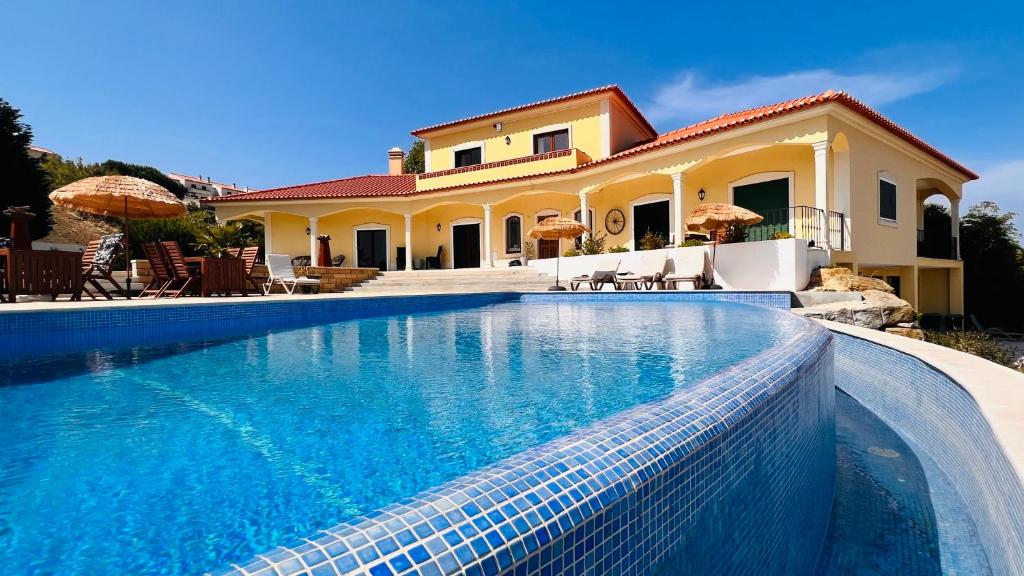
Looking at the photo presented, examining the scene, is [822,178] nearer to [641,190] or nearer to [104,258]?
[641,190]

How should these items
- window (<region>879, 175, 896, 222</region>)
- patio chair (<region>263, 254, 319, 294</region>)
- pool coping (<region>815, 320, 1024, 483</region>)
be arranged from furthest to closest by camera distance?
window (<region>879, 175, 896, 222</region>) < patio chair (<region>263, 254, 319, 294</region>) < pool coping (<region>815, 320, 1024, 483</region>)

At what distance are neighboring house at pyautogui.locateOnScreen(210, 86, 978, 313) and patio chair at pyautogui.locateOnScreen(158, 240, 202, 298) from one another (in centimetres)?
983

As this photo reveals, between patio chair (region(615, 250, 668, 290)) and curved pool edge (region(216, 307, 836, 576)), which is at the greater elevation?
patio chair (region(615, 250, 668, 290))

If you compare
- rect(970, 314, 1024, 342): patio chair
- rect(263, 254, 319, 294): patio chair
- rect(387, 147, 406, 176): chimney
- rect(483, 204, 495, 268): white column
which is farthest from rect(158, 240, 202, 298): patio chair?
rect(970, 314, 1024, 342): patio chair

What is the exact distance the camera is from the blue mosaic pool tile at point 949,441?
1.80 m

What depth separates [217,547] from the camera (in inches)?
53.0

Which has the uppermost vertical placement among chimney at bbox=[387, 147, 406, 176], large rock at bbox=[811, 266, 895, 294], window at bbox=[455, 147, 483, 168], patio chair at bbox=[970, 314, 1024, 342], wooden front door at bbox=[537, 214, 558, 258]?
chimney at bbox=[387, 147, 406, 176]

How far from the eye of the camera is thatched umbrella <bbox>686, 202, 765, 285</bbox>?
11.2m

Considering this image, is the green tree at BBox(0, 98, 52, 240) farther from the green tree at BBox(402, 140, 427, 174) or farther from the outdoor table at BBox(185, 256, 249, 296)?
the green tree at BBox(402, 140, 427, 174)

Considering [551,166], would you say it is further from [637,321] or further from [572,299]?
[637,321]

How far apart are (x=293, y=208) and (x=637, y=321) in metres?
17.6

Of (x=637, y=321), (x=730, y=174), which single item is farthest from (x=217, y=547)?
(x=730, y=174)

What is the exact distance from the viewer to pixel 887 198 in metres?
13.5

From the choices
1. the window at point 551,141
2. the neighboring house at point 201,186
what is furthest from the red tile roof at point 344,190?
the neighboring house at point 201,186
